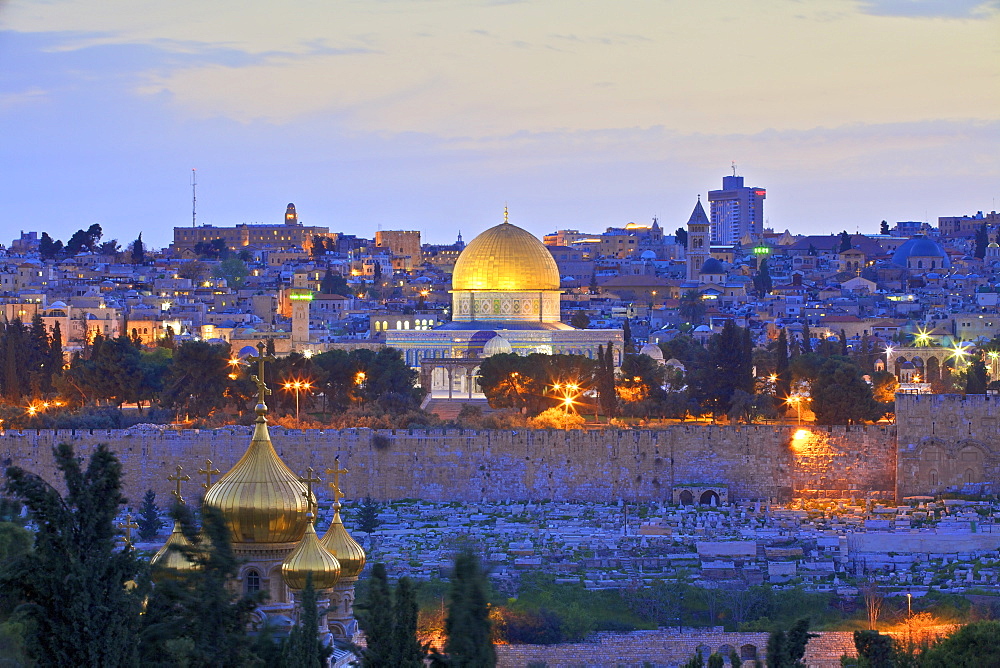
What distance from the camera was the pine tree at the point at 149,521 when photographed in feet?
117

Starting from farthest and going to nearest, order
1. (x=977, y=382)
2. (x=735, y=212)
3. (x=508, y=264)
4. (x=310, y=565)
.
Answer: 1. (x=735, y=212)
2. (x=508, y=264)
3. (x=977, y=382)
4. (x=310, y=565)

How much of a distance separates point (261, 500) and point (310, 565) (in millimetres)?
852

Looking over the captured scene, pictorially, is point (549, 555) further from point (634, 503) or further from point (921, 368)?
point (921, 368)

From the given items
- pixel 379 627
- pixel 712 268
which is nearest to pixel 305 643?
pixel 379 627

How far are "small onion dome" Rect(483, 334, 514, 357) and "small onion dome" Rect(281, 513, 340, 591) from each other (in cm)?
3761

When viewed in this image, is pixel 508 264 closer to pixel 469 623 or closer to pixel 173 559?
pixel 173 559

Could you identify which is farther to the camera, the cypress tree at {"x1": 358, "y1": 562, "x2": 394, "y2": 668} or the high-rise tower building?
the high-rise tower building

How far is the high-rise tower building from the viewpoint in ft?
592

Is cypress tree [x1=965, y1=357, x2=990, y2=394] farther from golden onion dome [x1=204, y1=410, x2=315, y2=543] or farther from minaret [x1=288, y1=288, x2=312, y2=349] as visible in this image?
golden onion dome [x1=204, y1=410, x2=315, y2=543]

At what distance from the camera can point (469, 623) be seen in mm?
A: 17250

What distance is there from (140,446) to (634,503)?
9.57m

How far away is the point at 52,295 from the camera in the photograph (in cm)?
9269

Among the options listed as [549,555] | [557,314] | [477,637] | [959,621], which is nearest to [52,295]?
[557,314]

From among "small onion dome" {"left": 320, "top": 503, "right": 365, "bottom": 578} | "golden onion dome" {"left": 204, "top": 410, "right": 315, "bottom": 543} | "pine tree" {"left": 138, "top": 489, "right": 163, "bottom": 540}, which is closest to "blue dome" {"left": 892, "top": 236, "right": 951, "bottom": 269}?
"pine tree" {"left": 138, "top": 489, "right": 163, "bottom": 540}
